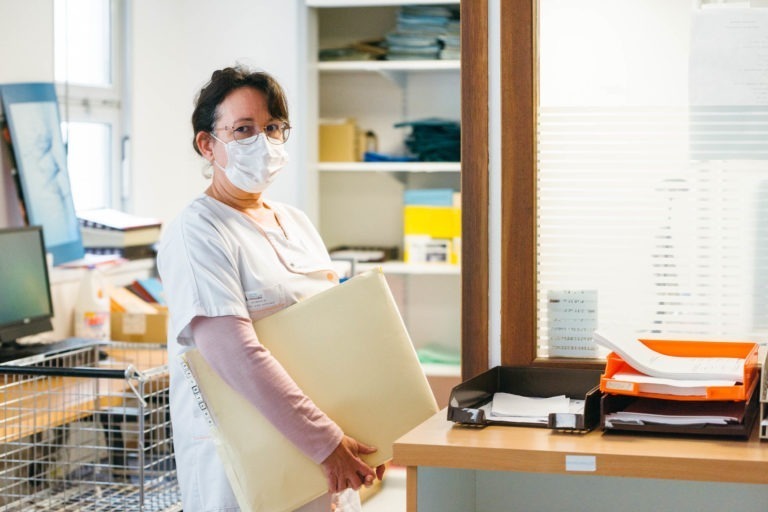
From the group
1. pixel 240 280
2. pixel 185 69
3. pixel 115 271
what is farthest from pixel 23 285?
pixel 185 69

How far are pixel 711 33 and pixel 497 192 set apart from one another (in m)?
0.51

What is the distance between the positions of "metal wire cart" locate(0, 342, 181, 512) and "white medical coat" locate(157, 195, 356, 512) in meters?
0.38

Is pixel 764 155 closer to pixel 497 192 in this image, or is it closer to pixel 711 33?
pixel 711 33

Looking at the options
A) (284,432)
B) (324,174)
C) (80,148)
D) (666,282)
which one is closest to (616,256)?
(666,282)

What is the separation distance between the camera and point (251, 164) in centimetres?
194

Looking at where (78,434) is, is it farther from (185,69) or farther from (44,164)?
(185,69)

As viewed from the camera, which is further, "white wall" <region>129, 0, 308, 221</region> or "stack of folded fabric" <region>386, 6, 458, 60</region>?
"stack of folded fabric" <region>386, 6, 458, 60</region>

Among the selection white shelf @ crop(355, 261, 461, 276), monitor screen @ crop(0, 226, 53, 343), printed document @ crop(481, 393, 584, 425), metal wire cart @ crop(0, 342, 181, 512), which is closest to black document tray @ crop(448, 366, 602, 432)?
printed document @ crop(481, 393, 584, 425)

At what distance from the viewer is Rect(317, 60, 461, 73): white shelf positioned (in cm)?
446

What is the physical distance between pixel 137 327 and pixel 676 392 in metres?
2.28

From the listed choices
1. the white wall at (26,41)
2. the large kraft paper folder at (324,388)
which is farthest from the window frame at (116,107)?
the large kraft paper folder at (324,388)

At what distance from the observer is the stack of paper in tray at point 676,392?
173 centimetres

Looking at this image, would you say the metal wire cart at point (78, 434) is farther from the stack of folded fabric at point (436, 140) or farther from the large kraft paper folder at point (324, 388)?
the stack of folded fabric at point (436, 140)

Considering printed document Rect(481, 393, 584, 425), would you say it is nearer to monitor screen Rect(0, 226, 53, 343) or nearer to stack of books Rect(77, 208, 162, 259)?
monitor screen Rect(0, 226, 53, 343)
